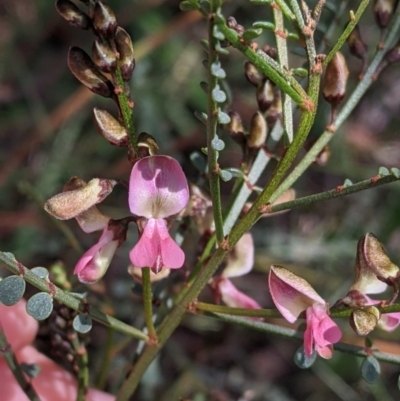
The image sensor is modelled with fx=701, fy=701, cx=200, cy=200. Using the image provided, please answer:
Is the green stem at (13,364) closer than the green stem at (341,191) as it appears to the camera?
No

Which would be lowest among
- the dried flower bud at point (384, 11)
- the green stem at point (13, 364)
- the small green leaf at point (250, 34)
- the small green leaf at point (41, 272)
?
the green stem at point (13, 364)

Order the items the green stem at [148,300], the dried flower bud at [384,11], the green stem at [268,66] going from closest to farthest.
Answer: the green stem at [268,66]
the green stem at [148,300]
the dried flower bud at [384,11]

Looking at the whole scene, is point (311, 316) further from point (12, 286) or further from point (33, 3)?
point (33, 3)

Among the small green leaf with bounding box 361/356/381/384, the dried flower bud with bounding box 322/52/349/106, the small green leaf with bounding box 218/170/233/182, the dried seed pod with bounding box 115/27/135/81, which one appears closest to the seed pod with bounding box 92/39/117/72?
the dried seed pod with bounding box 115/27/135/81

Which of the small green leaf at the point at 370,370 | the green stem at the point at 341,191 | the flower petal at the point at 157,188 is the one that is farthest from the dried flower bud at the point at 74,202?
the small green leaf at the point at 370,370

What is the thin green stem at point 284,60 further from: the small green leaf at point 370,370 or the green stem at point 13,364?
the green stem at point 13,364

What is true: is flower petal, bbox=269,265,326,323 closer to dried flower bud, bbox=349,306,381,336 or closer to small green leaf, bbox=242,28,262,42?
dried flower bud, bbox=349,306,381,336

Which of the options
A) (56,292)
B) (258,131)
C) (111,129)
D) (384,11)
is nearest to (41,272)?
(56,292)
